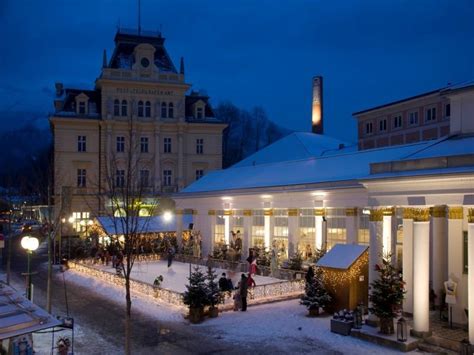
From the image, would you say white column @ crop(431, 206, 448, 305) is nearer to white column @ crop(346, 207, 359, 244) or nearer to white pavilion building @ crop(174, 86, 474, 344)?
white pavilion building @ crop(174, 86, 474, 344)

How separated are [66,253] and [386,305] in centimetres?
2805

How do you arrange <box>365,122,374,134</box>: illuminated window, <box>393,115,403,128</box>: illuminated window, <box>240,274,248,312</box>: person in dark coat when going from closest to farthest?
<box>240,274,248,312</box>: person in dark coat, <box>393,115,403,128</box>: illuminated window, <box>365,122,374,134</box>: illuminated window

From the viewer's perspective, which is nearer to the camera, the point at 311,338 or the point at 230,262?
the point at 311,338

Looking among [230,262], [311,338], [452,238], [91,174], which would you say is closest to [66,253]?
→ [230,262]

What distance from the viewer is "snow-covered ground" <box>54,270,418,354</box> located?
16125 millimetres

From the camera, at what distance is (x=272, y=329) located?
18391mm

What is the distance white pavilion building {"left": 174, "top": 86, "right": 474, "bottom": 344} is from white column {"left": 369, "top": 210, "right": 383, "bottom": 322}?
35 mm

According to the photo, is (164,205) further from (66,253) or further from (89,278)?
(89,278)

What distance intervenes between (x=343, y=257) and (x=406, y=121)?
45.9m

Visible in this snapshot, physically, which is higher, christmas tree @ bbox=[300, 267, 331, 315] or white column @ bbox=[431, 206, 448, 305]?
white column @ bbox=[431, 206, 448, 305]

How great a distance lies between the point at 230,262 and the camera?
3183 centimetres

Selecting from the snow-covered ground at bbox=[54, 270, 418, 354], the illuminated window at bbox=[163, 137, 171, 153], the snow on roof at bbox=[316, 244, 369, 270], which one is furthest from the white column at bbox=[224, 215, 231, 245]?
the illuminated window at bbox=[163, 137, 171, 153]

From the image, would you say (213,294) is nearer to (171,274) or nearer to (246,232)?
(171,274)

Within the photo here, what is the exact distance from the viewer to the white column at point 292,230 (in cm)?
3111
